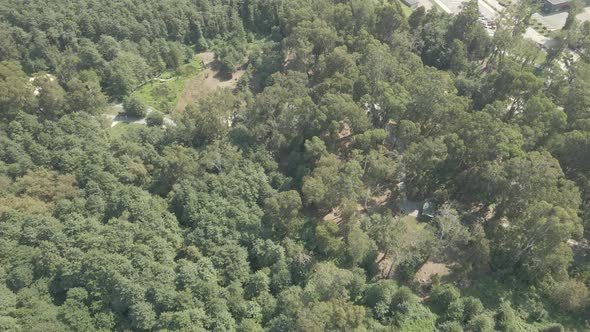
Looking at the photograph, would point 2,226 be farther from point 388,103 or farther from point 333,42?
point 333,42

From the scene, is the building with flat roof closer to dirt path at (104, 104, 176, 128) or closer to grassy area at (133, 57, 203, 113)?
grassy area at (133, 57, 203, 113)

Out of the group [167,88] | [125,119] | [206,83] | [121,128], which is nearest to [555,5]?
[206,83]

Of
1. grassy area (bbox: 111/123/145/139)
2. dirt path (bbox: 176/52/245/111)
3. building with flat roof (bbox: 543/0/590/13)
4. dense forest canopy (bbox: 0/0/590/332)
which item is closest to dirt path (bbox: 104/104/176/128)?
grassy area (bbox: 111/123/145/139)

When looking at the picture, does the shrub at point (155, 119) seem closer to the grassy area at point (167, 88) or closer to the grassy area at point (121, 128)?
the grassy area at point (121, 128)

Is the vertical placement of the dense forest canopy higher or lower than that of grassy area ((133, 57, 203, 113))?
higher

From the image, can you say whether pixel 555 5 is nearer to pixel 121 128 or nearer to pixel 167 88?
pixel 167 88

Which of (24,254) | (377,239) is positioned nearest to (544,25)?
(377,239)
